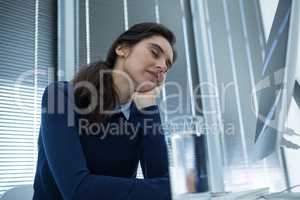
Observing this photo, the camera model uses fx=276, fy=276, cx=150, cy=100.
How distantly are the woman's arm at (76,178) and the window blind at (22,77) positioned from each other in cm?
97

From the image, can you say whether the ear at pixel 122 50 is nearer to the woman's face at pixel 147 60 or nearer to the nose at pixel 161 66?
the woman's face at pixel 147 60

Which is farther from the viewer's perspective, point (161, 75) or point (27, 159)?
point (27, 159)

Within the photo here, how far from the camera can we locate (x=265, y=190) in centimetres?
78

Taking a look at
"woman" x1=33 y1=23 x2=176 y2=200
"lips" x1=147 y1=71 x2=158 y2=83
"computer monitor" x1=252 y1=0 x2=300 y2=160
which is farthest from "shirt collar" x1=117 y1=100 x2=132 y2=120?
"computer monitor" x1=252 y1=0 x2=300 y2=160

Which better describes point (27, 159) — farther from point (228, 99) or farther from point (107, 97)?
point (228, 99)

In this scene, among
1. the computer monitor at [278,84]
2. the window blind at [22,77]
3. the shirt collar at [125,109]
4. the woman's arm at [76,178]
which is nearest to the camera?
the woman's arm at [76,178]

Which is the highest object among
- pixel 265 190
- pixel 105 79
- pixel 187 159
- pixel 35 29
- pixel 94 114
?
pixel 35 29

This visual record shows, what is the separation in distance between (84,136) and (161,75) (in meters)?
0.42

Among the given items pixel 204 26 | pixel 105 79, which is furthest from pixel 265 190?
pixel 204 26

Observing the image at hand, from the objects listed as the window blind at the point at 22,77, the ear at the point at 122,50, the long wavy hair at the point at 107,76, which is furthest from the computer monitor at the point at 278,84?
the window blind at the point at 22,77

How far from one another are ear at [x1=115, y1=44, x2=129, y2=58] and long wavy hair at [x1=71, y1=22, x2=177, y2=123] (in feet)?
0.05

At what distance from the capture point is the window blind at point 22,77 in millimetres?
1679

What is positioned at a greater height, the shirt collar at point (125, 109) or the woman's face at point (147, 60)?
the woman's face at point (147, 60)

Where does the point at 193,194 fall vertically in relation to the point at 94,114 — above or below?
below
